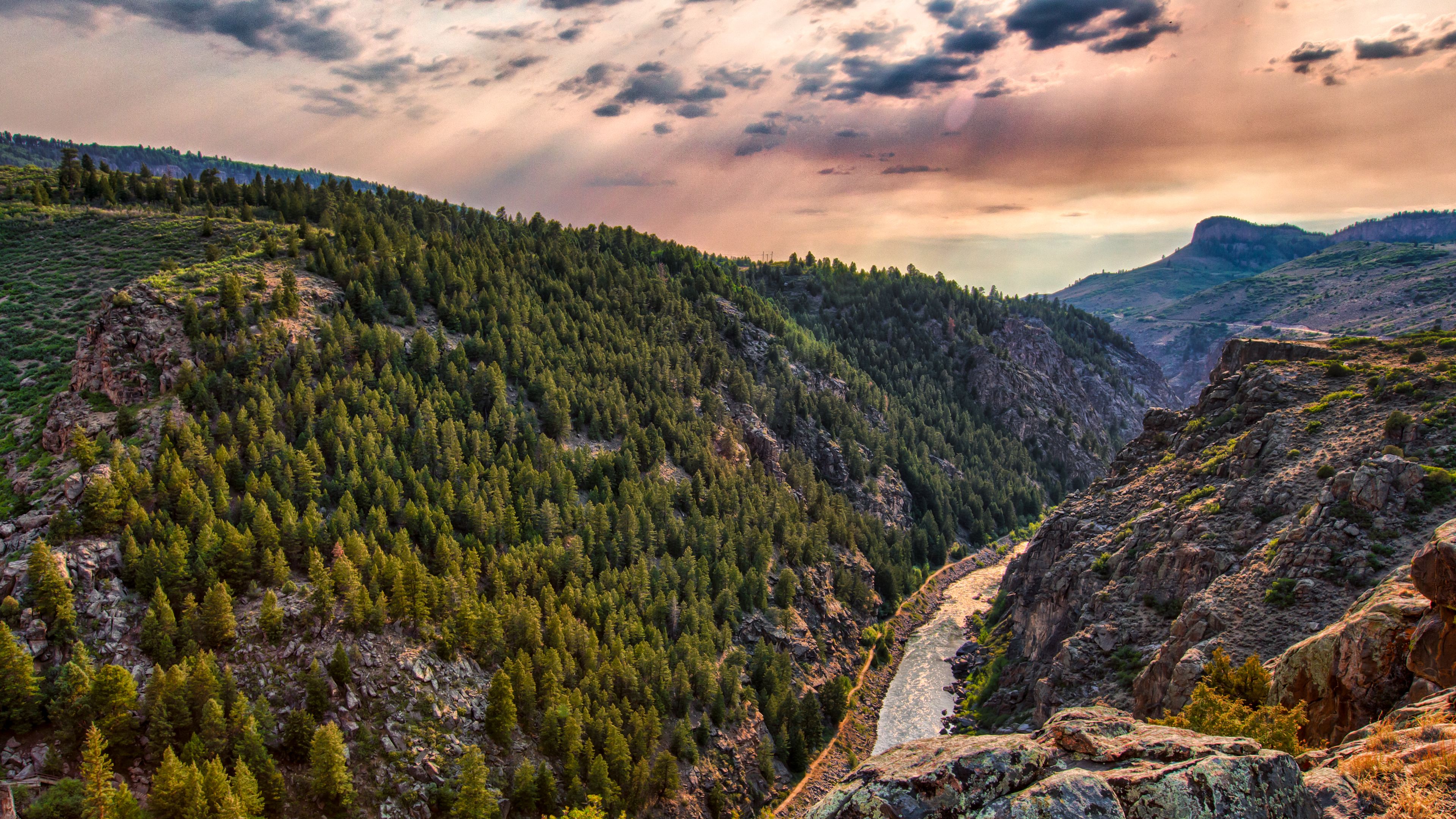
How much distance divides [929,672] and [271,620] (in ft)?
367

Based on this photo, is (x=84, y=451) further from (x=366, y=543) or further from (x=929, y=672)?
(x=929, y=672)

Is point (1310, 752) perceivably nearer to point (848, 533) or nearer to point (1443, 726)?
point (1443, 726)

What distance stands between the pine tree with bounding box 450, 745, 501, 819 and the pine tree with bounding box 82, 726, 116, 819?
2721cm

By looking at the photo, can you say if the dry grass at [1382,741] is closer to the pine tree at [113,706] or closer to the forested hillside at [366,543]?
the forested hillside at [366,543]

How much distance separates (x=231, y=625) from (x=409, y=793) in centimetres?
2389

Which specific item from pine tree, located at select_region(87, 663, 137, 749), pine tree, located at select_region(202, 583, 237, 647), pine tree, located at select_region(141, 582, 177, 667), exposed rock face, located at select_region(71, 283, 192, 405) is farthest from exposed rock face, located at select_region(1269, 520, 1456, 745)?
exposed rock face, located at select_region(71, 283, 192, 405)

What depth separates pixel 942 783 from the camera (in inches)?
1270

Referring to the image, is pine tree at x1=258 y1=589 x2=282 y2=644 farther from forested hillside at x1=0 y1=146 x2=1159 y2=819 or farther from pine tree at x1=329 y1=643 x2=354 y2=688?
pine tree at x1=329 y1=643 x2=354 y2=688

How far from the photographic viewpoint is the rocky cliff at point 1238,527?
68.8m

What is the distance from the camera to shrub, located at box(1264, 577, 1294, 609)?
227ft

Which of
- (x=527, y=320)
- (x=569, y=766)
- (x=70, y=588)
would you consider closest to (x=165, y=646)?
(x=70, y=588)

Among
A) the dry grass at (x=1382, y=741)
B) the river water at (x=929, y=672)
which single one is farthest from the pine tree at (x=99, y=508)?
the dry grass at (x=1382, y=741)

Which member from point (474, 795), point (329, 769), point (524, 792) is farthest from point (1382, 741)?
point (329, 769)

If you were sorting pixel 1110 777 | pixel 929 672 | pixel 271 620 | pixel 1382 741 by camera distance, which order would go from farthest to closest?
pixel 929 672
pixel 271 620
pixel 1382 741
pixel 1110 777
